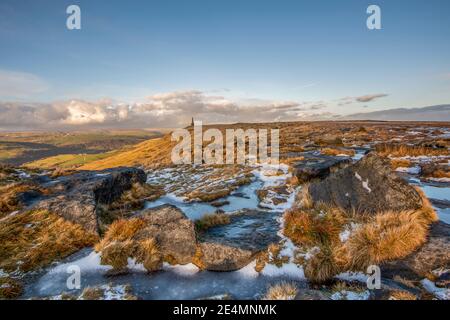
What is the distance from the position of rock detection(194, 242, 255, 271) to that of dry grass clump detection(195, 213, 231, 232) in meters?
2.62

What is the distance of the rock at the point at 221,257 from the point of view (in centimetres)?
806

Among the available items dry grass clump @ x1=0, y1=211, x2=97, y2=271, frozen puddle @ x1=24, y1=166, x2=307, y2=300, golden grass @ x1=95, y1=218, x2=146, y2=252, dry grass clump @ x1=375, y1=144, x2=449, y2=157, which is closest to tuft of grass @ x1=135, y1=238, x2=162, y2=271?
frozen puddle @ x1=24, y1=166, x2=307, y2=300

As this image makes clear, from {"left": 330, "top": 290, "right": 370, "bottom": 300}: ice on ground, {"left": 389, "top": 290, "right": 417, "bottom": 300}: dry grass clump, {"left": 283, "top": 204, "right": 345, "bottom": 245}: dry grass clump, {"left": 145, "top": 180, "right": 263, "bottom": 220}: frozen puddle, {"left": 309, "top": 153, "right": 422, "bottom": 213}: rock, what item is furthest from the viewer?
{"left": 145, "top": 180, "right": 263, "bottom": 220}: frozen puddle

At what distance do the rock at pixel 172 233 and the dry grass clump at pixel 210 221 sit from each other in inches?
77.0

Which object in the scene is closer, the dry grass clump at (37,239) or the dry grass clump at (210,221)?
the dry grass clump at (37,239)

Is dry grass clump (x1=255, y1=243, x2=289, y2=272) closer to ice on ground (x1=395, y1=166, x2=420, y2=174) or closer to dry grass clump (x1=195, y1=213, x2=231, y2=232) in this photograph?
dry grass clump (x1=195, y1=213, x2=231, y2=232)

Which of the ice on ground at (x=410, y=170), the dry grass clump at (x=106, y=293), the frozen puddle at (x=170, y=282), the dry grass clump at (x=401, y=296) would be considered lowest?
the frozen puddle at (x=170, y=282)

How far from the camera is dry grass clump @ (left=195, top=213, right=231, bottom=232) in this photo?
1120 cm

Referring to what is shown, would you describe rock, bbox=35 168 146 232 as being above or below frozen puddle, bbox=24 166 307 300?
above

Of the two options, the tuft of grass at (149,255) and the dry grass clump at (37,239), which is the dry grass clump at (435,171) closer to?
the tuft of grass at (149,255)

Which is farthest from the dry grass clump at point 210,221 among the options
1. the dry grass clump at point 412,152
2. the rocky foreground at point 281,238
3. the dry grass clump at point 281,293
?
the dry grass clump at point 412,152
